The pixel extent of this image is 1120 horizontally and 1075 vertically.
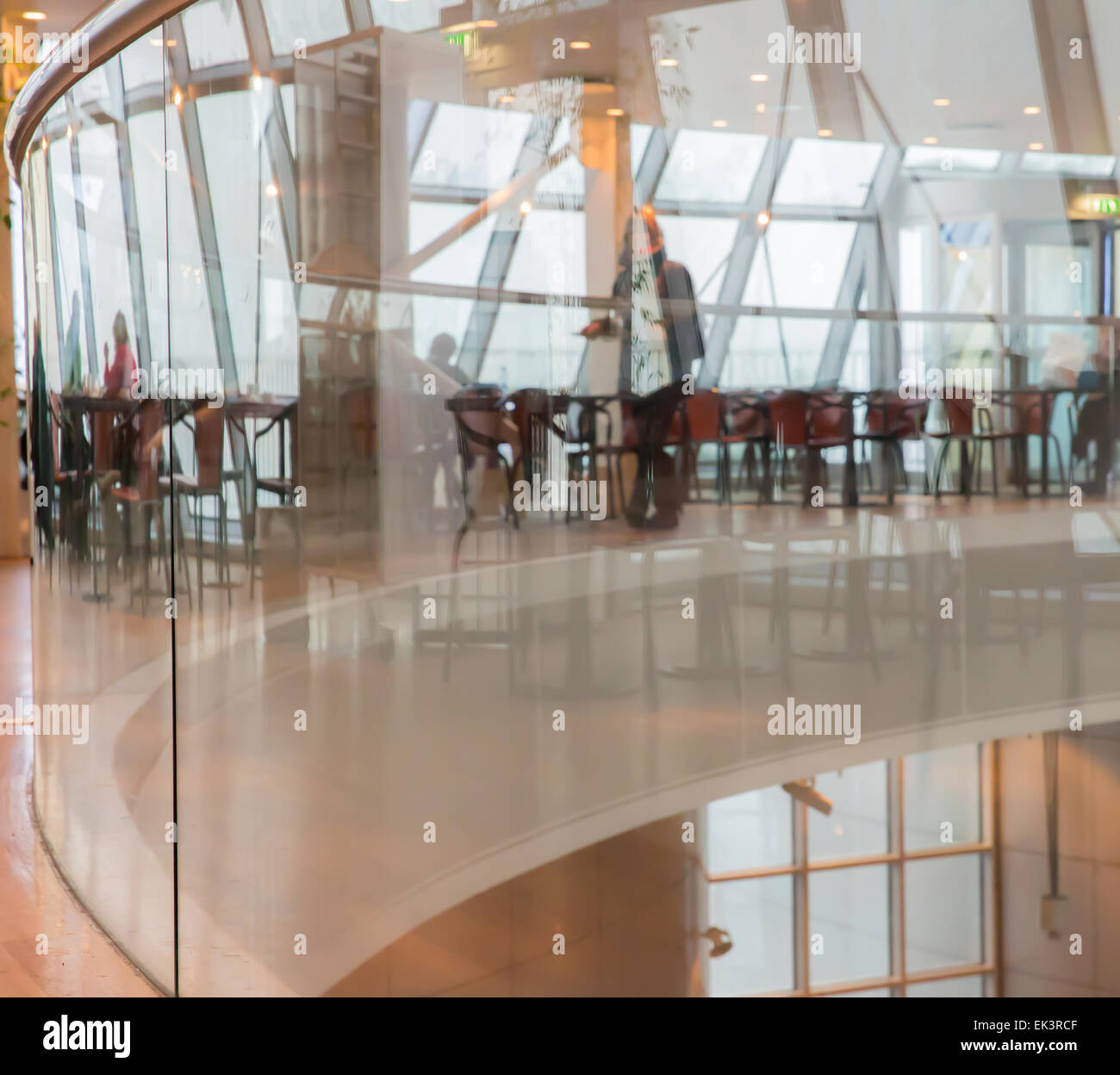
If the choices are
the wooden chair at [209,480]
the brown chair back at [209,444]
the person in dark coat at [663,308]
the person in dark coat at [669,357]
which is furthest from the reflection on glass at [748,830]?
the brown chair back at [209,444]

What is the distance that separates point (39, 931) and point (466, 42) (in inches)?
Answer: 83.7

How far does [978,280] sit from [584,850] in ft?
3.98

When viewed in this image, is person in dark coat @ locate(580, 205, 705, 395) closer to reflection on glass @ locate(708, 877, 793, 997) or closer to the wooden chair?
the wooden chair

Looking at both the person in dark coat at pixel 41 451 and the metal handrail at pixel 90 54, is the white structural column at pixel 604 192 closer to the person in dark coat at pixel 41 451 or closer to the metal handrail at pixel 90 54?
the metal handrail at pixel 90 54

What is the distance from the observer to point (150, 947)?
236cm

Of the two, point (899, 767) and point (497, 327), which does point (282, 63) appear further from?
point (899, 767)

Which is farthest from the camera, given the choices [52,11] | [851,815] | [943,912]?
[52,11]

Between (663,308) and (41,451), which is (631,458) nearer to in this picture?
(663,308)

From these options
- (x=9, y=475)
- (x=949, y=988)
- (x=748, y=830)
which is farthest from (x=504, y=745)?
(x=9, y=475)

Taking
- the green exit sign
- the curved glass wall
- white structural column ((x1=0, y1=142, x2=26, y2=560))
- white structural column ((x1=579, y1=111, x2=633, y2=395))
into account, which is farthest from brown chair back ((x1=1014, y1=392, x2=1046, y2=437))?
white structural column ((x1=0, y1=142, x2=26, y2=560))

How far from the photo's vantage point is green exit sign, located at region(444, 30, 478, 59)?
1.93 meters

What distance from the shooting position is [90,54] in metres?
2.62

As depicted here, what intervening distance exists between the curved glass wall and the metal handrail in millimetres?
197
